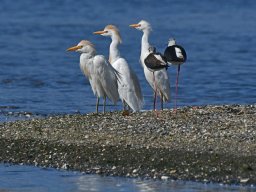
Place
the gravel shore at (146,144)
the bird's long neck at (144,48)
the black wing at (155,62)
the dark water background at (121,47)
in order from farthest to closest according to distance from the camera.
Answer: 1. the dark water background at (121,47)
2. the bird's long neck at (144,48)
3. the black wing at (155,62)
4. the gravel shore at (146,144)

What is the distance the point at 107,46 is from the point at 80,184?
75.3 ft

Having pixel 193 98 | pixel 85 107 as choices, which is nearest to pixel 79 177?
pixel 85 107

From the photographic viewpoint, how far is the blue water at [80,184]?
12.7 meters

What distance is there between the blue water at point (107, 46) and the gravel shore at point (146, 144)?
0.68 meters

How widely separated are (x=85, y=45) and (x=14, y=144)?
4425mm

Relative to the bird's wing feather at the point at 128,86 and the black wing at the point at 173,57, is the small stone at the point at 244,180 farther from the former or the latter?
the bird's wing feather at the point at 128,86

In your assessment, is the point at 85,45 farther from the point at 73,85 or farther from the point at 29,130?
the point at 73,85

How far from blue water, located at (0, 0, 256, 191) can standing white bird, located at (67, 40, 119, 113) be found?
4.54 ft

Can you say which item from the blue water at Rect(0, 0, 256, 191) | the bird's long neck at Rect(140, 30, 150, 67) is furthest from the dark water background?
the bird's long neck at Rect(140, 30, 150, 67)

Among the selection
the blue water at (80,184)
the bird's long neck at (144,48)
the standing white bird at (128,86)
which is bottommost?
the blue water at (80,184)

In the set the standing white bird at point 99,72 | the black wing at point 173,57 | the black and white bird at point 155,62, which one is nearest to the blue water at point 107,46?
the standing white bird at point 99,72

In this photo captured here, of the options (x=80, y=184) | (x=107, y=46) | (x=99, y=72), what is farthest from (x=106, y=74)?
(x=107, y=46)

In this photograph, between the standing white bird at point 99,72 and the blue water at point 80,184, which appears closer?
the blue water at point 80,184

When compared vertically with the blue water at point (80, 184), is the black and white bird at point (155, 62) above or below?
above
